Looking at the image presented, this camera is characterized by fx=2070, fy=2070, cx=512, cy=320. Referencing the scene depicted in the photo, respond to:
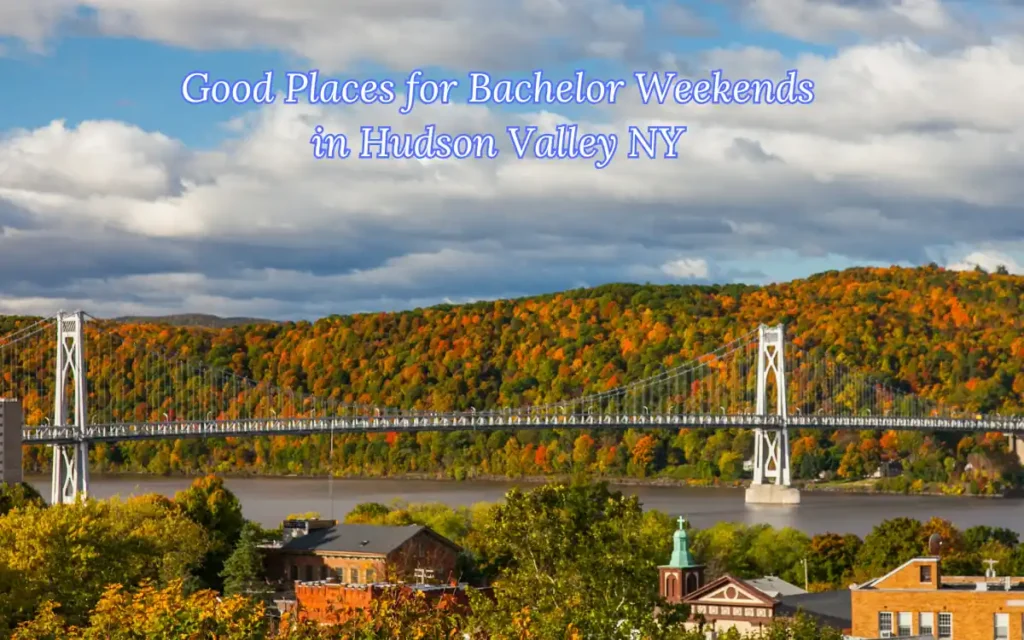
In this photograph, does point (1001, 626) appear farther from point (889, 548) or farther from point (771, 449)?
point (771, 449)

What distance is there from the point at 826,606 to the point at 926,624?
3.58 metres

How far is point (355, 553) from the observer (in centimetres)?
4525

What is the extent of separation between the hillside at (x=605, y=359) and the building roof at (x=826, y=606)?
6246 centimetres

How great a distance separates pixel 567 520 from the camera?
21797 mm

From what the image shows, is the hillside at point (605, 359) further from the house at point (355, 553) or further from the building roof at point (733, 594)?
the building roof at point (733, 594)

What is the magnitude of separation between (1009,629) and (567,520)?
13416 mm

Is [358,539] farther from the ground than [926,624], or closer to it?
farther from the ground

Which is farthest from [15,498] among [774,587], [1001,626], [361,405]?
[361,405]

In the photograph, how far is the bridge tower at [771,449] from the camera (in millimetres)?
90750

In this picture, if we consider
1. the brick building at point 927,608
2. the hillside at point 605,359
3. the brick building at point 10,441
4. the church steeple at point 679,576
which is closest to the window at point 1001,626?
the brick building at point 927,608

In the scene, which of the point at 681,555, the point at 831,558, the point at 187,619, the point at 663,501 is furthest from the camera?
the point at 663,501

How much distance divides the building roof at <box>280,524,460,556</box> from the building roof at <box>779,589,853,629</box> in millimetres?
9863

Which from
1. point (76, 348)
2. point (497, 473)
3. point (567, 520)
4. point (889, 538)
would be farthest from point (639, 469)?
point (567, 520)

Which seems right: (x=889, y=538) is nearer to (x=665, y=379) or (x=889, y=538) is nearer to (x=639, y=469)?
(x=639, y=469)
